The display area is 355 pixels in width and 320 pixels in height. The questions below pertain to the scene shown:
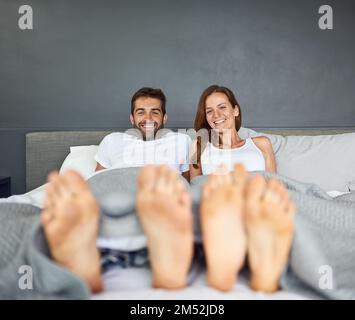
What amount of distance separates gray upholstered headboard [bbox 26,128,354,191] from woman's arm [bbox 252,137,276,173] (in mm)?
465

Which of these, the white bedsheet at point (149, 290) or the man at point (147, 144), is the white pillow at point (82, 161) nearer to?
the man at point (147, 144)

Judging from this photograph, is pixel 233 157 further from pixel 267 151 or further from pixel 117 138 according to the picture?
pixel 117 138

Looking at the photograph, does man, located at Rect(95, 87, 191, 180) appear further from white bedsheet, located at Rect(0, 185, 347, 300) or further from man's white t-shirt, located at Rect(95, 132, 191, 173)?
white bedsheet, located at Rect(0, 185, 347, 300)

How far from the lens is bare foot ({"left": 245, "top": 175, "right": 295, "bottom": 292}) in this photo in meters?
0.73

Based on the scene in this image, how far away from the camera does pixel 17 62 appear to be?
2355mm

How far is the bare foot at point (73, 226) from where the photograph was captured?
72 cm

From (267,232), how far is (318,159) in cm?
131

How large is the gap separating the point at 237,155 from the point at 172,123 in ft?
2.06

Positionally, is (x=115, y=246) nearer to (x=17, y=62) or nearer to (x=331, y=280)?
(x=331, y=280)

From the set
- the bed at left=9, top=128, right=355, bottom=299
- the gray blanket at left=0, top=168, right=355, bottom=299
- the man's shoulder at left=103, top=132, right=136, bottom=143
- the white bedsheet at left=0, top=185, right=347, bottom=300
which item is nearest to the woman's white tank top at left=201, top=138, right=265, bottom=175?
the bed at left=9, top=128, right=355, bottom=299

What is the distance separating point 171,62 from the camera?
7.84 ft
